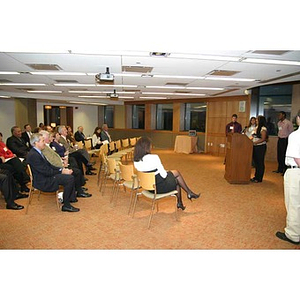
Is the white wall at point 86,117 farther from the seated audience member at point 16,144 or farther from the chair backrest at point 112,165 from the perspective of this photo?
the chair backrest at point 112,165

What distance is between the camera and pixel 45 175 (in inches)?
162

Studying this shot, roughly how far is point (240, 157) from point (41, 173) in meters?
4.39

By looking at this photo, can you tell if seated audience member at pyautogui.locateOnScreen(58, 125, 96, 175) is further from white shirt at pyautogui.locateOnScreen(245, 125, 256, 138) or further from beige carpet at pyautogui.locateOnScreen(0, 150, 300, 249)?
white shirt at pyautogui.locateOnScreen(245, 125, 256, 138)

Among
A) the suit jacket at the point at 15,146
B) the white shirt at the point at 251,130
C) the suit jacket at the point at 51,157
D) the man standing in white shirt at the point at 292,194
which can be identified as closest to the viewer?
the man standing in white shirt at the point at 292,194

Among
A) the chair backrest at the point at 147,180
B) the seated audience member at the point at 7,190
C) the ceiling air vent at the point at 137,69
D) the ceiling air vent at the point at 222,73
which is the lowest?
the seated audience member at the point at 7,190

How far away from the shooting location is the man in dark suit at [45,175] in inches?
158

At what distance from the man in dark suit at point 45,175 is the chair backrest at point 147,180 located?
1277 millimetres

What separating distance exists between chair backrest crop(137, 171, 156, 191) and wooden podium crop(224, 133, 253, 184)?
118 inches

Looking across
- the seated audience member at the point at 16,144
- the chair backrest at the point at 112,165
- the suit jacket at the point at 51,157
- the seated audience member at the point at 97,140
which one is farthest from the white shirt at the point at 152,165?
the seated audience member at the point at 97,140

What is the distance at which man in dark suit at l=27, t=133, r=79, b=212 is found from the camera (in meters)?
4.02
